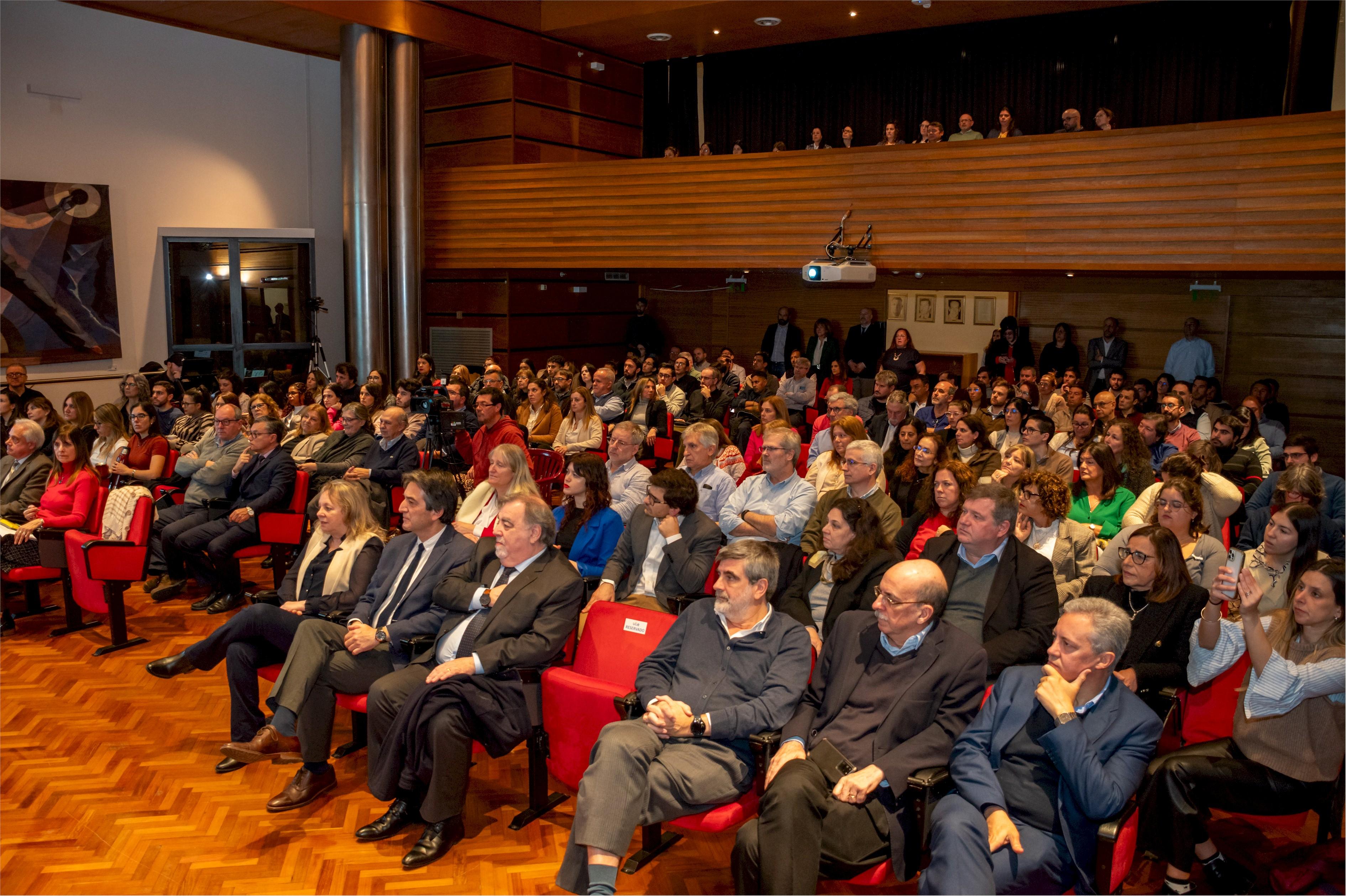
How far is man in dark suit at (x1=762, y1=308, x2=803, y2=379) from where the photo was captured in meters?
11.5

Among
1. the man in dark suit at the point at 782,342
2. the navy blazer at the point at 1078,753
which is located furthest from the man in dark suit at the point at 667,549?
the man in dark suit at the point at 782,342

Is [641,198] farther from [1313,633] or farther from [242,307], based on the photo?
[1313,633]

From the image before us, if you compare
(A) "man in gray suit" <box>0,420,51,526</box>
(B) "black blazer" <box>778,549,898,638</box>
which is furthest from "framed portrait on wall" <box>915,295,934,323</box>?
(A) "man in gray suit" <box>0,420,51,526</box>

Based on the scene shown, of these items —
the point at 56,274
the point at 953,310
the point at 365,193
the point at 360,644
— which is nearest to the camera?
the point at 360,644

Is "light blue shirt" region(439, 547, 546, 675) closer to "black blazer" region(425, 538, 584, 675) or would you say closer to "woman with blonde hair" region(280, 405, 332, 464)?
"black blazer" region(425, 538, 584, 675)

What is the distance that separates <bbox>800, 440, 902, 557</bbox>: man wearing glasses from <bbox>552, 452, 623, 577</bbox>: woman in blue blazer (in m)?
0.83

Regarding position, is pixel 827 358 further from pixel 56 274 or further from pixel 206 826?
pixel 206 826

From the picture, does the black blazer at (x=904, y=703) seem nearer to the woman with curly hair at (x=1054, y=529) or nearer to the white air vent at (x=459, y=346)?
the woman with curly hair at (x=1054, y=529)

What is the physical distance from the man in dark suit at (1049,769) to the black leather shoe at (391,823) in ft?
5.65

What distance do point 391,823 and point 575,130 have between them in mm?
9815

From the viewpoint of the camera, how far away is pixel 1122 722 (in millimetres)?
2520

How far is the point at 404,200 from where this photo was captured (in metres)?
10.6

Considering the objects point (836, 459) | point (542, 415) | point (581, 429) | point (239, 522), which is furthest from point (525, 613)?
point (542, 415)

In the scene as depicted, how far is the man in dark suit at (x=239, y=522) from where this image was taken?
533 centimetres
